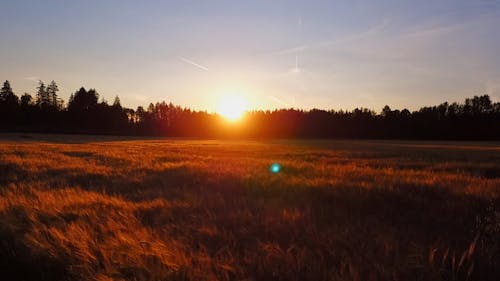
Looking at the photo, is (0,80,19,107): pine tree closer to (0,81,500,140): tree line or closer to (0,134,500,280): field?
(0,81,500,140): tree line

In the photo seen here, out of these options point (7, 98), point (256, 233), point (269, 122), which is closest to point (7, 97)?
point (7, 98)

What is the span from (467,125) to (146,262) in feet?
396

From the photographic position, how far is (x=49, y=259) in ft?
17.3

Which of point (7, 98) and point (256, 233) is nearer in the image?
point (256, 233)

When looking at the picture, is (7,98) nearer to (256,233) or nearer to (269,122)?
(269,122)

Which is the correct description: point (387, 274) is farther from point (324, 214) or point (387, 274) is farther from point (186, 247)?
point (324, 214)

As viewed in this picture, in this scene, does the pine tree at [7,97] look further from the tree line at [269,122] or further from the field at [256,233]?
the field at [256,233]

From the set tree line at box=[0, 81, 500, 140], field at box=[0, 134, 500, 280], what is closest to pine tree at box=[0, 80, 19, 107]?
tree line at box=[0, 81, 500, 140]

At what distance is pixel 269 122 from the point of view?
142000 mm

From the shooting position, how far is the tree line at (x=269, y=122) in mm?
109625

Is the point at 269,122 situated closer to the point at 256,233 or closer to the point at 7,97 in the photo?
the point at 7,97

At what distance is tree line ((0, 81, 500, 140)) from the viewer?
110m

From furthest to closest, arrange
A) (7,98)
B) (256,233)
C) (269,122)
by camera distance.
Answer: (269,122)
(7,98)
(256,233)

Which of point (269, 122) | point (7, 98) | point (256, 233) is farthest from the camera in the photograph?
point (269, 122)
